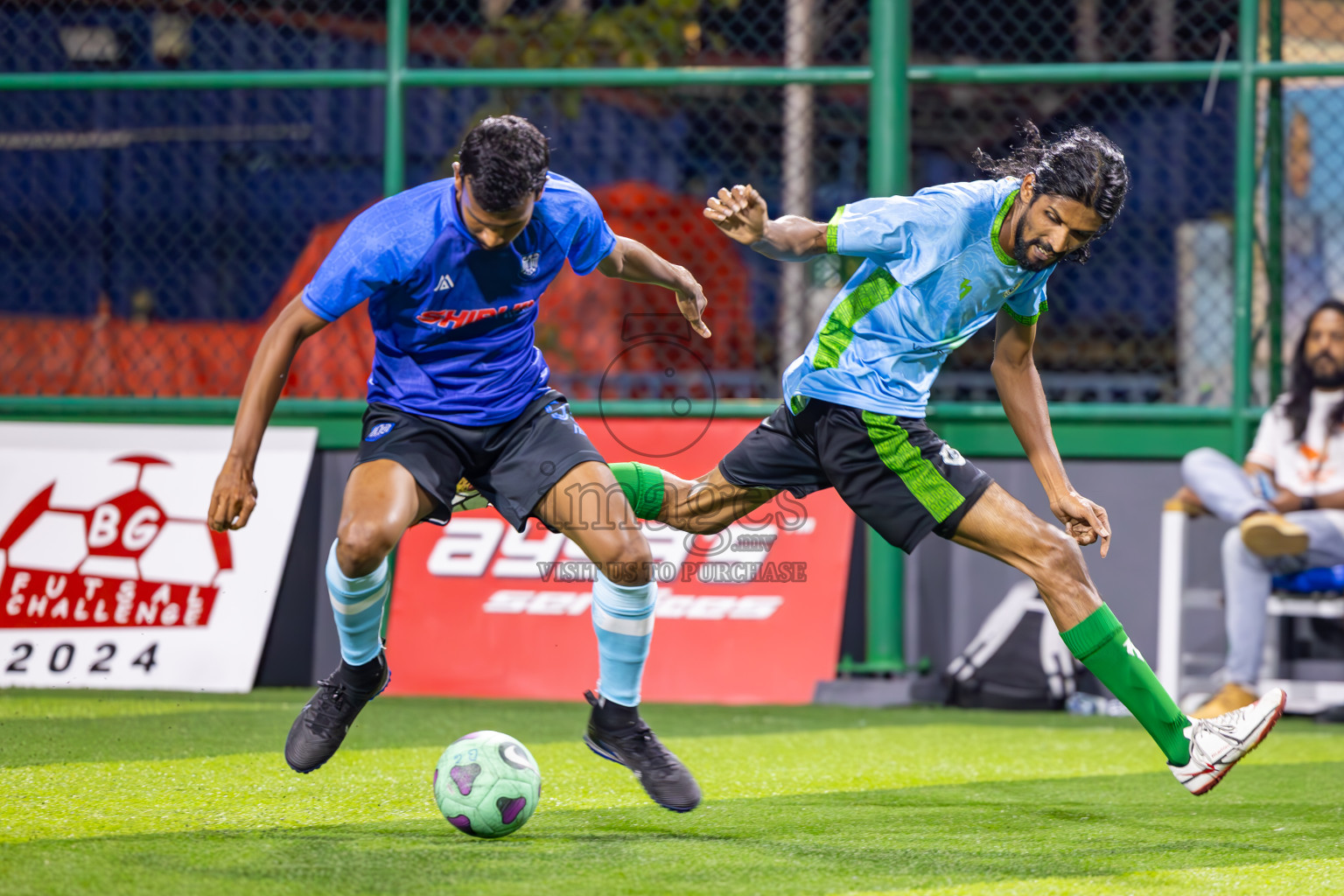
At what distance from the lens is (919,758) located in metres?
5.27

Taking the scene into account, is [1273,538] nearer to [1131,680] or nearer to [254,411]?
[1131,680]

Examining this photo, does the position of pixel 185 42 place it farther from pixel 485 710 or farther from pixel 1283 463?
pixel 1283 463

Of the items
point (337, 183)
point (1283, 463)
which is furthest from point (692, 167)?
point (1283, 463)

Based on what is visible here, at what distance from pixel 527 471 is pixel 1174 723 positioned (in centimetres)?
190

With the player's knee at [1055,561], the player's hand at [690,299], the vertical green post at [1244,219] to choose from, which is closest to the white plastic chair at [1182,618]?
the vertical green post at [1244,219]

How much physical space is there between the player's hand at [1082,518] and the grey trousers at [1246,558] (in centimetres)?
247

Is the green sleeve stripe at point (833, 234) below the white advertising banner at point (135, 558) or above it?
above

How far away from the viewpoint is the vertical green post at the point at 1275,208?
7266mm

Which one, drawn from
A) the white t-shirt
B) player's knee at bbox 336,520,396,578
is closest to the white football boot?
player's knee at bbox 336,520,396,578

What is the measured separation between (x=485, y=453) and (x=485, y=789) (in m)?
1.07

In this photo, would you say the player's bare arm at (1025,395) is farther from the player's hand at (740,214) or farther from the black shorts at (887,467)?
the player's hand at (740,214)

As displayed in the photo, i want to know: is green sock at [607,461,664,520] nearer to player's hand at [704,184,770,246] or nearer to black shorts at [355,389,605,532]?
black shorts at [355,389,605,532]

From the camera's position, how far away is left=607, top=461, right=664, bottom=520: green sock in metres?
4.66

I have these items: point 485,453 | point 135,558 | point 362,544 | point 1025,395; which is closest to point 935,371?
point 1025,395
